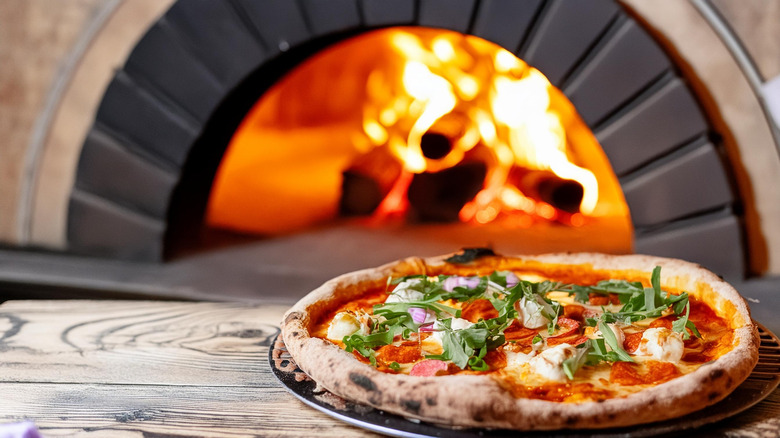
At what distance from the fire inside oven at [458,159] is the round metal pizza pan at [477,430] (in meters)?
1.49

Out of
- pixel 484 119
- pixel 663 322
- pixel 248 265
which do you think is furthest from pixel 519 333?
pixel 484 119

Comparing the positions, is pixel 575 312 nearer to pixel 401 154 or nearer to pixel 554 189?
pixel 554 189

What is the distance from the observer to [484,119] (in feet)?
9.13

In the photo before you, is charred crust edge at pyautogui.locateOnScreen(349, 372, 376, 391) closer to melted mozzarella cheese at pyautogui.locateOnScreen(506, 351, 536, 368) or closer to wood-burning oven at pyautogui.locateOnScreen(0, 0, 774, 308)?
melted mozzarella cheese at pyautogui.locateOnScreen(506, 351, 536, 368)

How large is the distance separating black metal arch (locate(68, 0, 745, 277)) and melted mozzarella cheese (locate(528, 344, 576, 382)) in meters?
1.17

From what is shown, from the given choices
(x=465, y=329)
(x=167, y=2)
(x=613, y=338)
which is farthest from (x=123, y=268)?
(x=613, y=338)

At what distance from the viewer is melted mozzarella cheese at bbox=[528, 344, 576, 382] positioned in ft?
3.25

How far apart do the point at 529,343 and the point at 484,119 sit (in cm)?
175

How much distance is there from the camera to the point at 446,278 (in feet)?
4.60

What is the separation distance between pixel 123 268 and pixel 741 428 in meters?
2.05

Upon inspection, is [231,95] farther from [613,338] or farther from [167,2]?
[613,338]

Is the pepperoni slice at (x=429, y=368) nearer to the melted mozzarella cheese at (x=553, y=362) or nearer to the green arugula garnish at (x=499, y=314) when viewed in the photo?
the green arugula garnish at (x=499, y=314)

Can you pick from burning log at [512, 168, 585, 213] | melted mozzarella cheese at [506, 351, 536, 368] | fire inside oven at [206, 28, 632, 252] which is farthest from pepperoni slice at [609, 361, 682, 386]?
burning log at [512, 168, 585, 213]

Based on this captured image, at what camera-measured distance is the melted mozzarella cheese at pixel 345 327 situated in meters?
1.16
